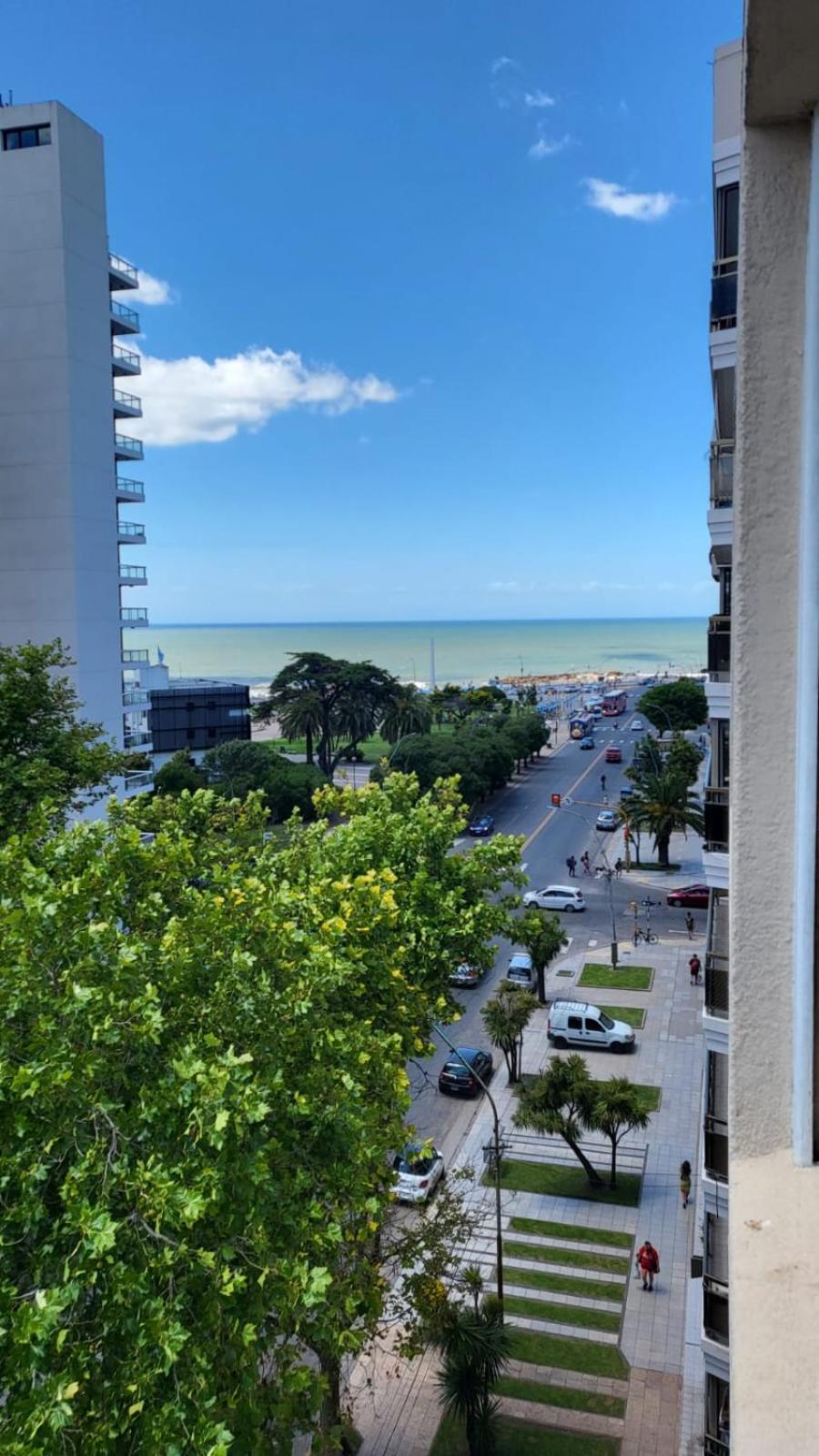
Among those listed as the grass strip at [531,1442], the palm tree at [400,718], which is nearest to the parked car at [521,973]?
the grass strip at [531,1442]

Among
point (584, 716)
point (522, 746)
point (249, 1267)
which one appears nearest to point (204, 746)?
point (522, 746)

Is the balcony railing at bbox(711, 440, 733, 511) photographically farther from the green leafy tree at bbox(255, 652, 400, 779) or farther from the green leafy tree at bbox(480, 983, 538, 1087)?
the green leafy tree at bbox(255, 652, 400, 779)

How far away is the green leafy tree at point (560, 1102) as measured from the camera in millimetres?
14742

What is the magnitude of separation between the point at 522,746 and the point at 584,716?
30226mm

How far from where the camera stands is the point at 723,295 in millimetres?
9852

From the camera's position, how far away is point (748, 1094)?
7.61 ft

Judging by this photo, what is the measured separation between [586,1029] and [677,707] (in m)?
46.4

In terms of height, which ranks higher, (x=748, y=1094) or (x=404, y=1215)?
(x=748, y=1094)

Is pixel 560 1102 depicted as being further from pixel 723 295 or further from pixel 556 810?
pixel 556 810

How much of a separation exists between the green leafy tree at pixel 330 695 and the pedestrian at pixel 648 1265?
3892 cm

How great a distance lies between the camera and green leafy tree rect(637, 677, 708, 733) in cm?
6369

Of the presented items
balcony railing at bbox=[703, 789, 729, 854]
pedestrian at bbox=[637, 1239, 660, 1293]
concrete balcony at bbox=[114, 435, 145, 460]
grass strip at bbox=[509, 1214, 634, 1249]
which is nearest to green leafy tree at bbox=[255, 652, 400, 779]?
concrete balcony at bbox=[114, 435, 145, 460]

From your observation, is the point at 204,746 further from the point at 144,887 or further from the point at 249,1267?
the point at 249,1267

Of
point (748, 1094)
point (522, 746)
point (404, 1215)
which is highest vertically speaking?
point (748, 1094)
